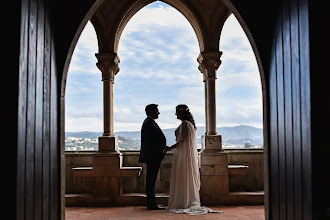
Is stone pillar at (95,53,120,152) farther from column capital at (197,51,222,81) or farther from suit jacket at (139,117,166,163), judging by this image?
column capital at (197,51,222,81)

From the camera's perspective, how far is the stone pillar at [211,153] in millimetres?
5711

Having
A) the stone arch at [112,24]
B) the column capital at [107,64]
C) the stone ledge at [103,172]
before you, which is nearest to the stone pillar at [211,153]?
the stone arch at [112,24]

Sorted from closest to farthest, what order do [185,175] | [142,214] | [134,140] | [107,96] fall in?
[142,214] → [185,175] → [107,96] → [134,140]

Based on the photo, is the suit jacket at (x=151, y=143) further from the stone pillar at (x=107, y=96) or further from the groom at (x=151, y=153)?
the stone pillar at (x=107, y=96)

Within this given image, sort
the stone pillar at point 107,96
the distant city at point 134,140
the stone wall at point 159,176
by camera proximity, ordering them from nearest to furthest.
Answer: the stone pillar at point 107,96
the stone wall at point 159,176
the distant city at point 134,140

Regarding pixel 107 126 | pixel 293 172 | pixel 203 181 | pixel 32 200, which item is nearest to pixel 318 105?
pixel 293 172

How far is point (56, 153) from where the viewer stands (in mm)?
2516

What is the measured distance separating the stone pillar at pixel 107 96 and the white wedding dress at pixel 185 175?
1.21 meters

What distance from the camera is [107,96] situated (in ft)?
19.9

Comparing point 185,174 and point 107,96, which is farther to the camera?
point 107,96

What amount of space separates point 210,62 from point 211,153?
1.48 metres

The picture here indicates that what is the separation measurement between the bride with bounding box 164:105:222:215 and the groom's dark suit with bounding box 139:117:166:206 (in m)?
0.15

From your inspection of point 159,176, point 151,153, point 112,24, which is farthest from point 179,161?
point 112,24

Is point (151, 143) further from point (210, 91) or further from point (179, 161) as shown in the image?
point (210, 91)
